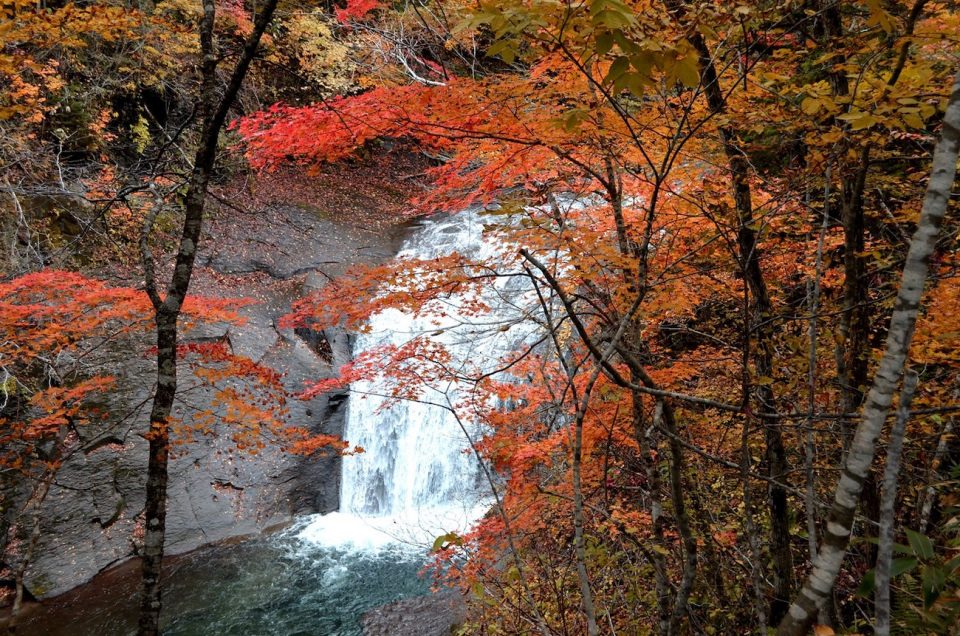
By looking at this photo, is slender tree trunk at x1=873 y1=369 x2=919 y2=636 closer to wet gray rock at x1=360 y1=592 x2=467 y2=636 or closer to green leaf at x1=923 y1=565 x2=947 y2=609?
green leaf at x1=923 y1=565 x2=947 y2=609

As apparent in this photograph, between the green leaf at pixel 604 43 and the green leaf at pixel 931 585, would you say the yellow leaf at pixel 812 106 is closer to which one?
the green leaf at pixel 604 43

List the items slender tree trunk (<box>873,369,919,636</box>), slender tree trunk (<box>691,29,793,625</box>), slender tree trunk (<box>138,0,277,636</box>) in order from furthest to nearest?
slender tree trunk (<box>138,0,277,636</box>)
slender tree trunk (<box>691,29,793,625</box>)
slender tree trunk (<box>873,369,919,636</box>)

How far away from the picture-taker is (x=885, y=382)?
1.29m

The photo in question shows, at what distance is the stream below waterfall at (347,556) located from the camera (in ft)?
24.0

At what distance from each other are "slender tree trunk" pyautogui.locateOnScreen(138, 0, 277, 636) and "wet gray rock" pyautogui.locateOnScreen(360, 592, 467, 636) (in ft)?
13.0

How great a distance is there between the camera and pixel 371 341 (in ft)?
40.8

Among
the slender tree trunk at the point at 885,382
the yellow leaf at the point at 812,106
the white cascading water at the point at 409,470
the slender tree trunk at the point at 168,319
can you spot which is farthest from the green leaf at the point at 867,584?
the white cascading water at the point at 409,470

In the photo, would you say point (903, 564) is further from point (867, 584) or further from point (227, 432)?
point (227, 432)

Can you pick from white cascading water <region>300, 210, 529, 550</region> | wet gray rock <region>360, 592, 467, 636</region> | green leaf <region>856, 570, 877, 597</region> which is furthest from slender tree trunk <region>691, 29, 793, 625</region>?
white cascading water <region>300, 210, 529, 550</region>

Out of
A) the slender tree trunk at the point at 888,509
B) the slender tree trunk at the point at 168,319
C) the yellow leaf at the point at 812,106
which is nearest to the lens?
the slender tree trunk at the point at 888,509

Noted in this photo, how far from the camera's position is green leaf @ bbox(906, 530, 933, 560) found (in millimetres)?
1306

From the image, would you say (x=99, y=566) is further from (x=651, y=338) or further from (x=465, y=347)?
(x=651, y=338)

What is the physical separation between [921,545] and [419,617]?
24.0 ft

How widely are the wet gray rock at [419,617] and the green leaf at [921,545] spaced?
6.60 m
